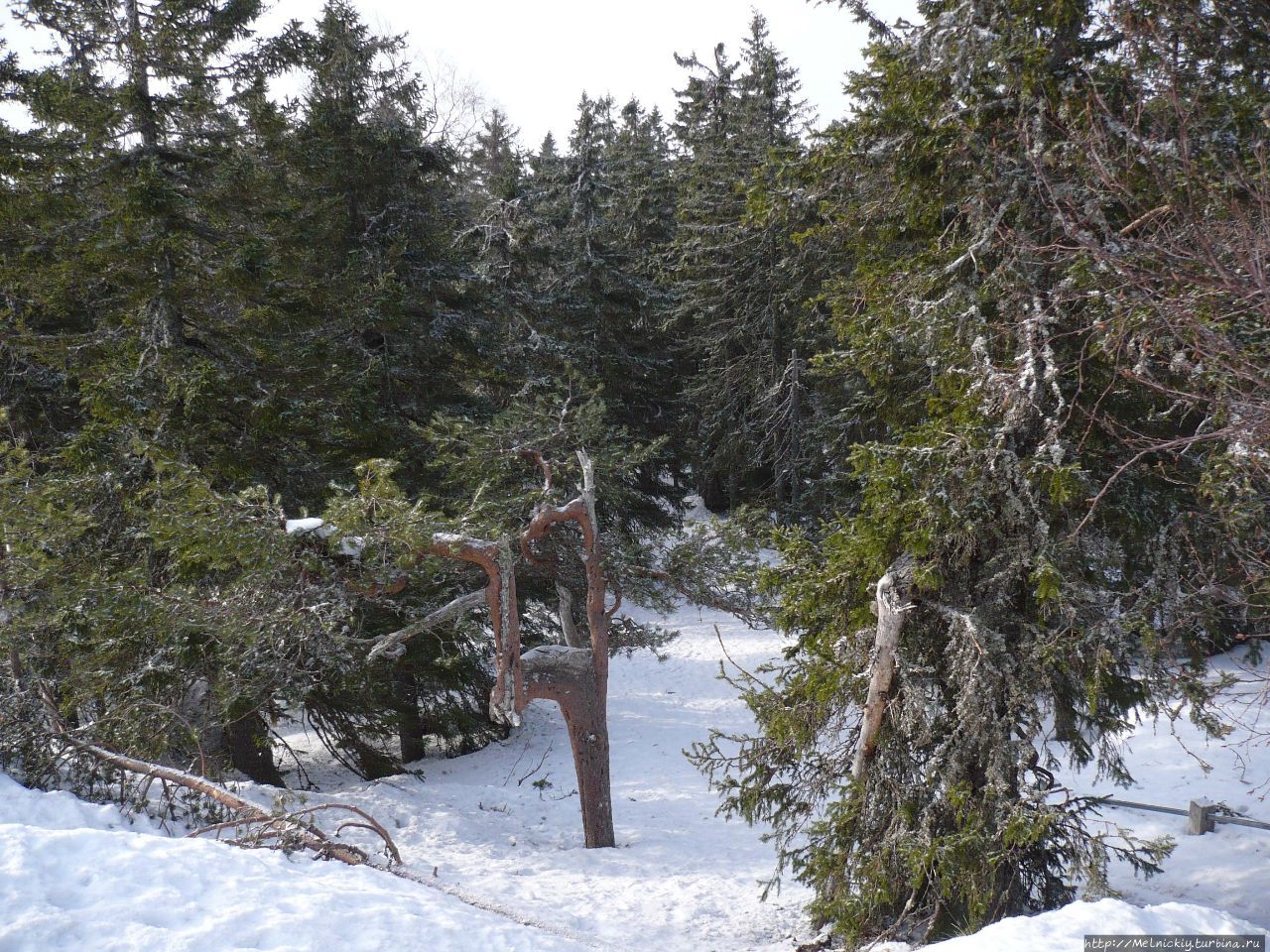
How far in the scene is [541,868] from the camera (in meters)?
9.21

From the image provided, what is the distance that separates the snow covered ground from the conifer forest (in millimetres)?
47

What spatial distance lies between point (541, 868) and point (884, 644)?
205 inches

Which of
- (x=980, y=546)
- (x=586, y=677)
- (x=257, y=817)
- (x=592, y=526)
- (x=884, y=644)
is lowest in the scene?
(x=257, y=817)

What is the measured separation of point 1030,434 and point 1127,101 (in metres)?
2.60

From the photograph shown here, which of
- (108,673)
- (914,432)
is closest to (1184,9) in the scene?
(914,432)

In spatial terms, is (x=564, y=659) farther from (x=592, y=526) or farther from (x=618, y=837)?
(x=618, y=837)

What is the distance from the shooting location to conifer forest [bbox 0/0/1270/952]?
17.2ft

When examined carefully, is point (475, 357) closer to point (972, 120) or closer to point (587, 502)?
point (587, 502)

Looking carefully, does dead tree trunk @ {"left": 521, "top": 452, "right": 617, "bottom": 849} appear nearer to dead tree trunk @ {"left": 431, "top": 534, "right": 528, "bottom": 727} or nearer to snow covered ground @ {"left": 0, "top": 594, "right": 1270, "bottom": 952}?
dead tree trunk @ {"left": 431, "top": 534, "right": 528, "bottom": 727}

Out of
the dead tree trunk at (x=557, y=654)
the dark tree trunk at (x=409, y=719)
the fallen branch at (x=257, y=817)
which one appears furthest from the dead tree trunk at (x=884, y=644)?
the dark tree trunk at (x=409, y=719)

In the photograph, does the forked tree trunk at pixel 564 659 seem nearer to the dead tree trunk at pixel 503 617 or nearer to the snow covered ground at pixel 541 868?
the dead tree trunk at pixel 503 617

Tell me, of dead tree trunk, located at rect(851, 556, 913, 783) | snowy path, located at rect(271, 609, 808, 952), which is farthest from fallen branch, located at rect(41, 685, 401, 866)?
dead tree trunk, located at rect(851, 556, 913, 783)

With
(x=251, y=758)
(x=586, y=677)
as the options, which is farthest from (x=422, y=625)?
(x=251, y=758)

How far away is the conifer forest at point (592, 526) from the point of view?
5.23m
